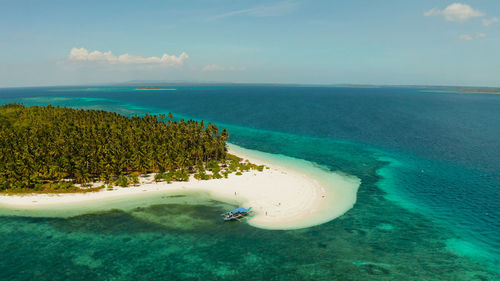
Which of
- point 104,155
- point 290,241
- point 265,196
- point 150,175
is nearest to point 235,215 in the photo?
point 265,196

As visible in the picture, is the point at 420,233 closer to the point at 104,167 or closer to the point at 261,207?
the point at 261,207

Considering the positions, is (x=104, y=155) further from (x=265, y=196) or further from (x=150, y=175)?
(x=265, y=196)

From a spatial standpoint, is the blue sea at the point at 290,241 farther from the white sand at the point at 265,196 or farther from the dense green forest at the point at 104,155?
the dense green forest at the point at 104,155

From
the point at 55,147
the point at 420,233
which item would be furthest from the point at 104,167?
the point at 420,233

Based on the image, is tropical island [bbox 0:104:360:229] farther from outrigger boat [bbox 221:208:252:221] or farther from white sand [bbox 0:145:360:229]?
outrigger boat [bbox 221:208:252:221]

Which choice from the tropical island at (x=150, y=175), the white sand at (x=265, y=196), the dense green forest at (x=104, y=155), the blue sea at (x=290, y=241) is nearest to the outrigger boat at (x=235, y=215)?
the blue sea at (x=290, y=241)
